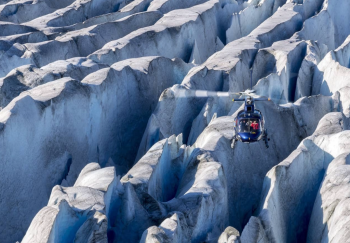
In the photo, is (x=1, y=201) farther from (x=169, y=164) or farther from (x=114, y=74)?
(x=114, y=74)

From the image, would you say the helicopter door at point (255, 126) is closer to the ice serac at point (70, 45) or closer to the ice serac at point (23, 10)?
the ice serac at point (70, 45)

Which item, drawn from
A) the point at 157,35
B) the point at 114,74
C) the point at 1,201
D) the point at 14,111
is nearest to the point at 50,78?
the point at 114,74

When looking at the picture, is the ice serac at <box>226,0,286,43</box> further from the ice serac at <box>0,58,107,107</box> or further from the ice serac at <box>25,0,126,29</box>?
the ice serac at <box>0,58,107,107</box>

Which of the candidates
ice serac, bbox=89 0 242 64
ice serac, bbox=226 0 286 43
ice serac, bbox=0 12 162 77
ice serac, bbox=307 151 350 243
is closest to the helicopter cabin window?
ice serac, bbox=307 151 350 243

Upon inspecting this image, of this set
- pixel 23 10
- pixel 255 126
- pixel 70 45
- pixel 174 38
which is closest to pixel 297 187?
pixel 255 126

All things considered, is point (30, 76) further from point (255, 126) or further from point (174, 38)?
point (174, 38)

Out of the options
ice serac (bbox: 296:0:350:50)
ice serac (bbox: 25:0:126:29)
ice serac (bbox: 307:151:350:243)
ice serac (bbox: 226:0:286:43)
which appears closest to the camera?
ice serac (bbox: 307:151:350:243)
